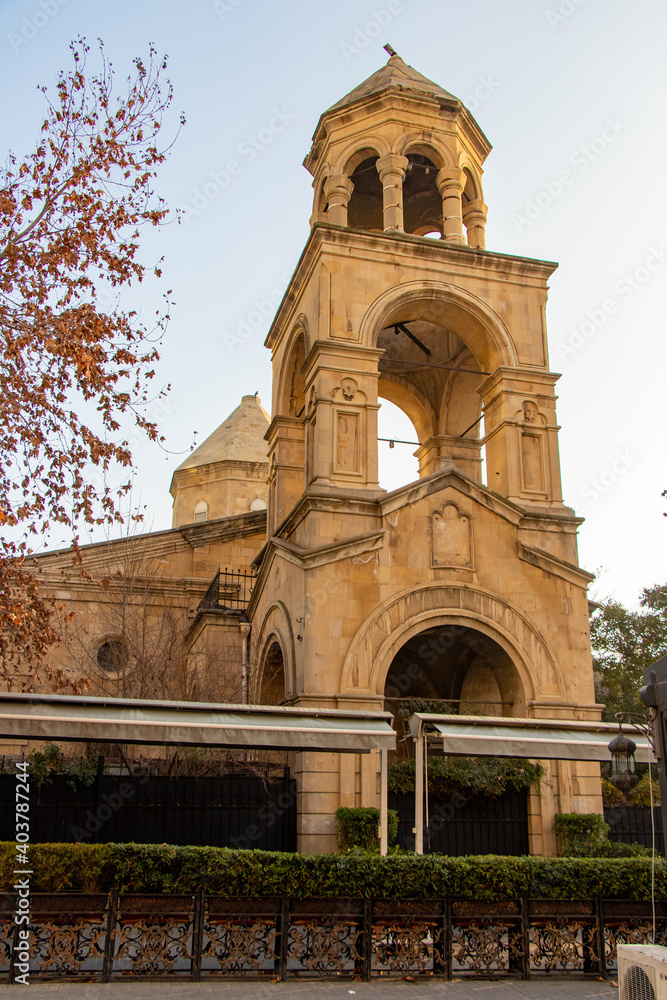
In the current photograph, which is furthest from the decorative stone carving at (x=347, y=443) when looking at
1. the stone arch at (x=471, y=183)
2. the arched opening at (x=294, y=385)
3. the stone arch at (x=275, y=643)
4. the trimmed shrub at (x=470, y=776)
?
the stone arch at (x=471, y=183)

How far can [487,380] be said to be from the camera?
803 inches

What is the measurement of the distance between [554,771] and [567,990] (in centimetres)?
731

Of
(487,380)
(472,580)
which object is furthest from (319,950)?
(487,380)

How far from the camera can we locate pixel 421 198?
2445 cm

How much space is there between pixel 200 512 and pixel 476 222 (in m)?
18.0

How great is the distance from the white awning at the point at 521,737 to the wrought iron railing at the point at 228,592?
10276 mm

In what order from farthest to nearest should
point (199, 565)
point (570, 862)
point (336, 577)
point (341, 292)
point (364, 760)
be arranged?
point (199, 565), point (341, 292), point (336, 577), point (364, 760), point (570, 862)

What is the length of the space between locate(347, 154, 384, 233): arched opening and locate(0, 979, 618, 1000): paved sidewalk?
18.8m

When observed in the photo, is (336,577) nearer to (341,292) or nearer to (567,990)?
(341,292)

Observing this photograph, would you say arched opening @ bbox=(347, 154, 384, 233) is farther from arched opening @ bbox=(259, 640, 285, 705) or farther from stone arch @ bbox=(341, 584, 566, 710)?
arched opening @ bbox=(259, 640, 285, 705)

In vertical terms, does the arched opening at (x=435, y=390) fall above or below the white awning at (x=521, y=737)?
above

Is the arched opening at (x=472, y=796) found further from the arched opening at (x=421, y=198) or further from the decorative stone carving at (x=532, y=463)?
the arched opening at (x=421, y=198)

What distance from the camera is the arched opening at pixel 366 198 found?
77.0 feet

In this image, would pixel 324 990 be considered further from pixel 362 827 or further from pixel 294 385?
pixel 294 385
